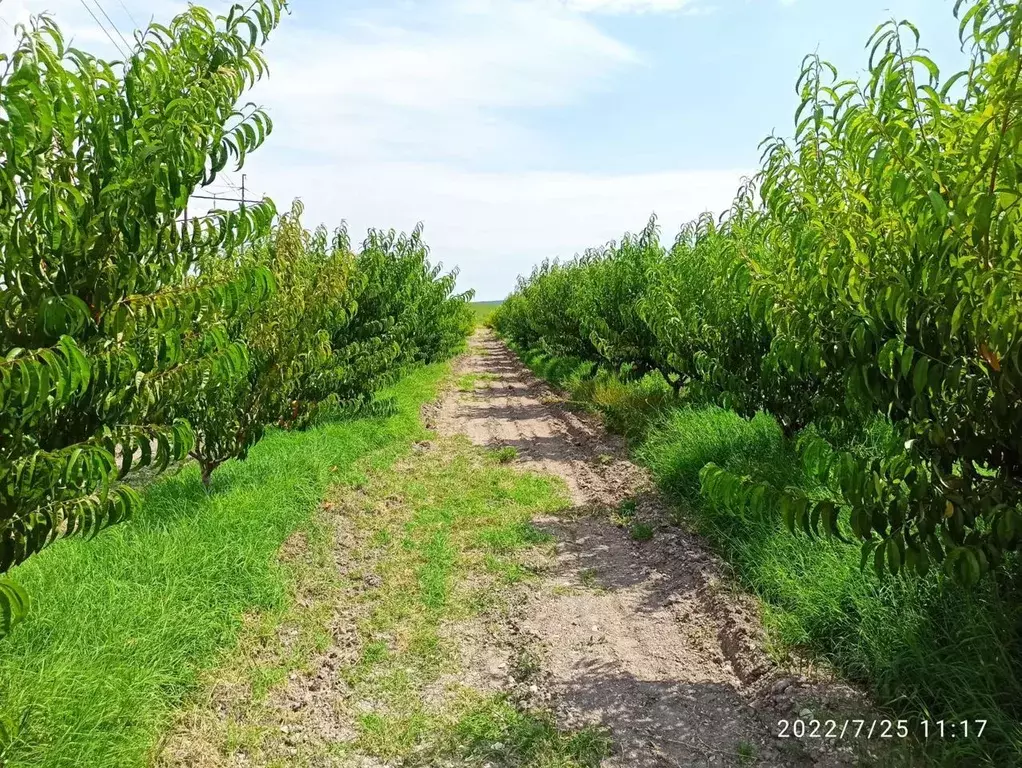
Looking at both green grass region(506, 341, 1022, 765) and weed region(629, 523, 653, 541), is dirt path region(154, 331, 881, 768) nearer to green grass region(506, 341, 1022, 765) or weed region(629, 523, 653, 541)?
weed region(629, 523, 653, 541)

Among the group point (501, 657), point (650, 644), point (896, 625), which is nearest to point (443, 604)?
point (501, 657)

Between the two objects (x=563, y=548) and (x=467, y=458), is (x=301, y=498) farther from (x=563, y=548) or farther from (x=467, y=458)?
(x=467, y=458)

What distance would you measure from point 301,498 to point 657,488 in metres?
4.41

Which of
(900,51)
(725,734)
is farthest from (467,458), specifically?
(900,51)

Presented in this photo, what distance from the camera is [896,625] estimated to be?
420cm

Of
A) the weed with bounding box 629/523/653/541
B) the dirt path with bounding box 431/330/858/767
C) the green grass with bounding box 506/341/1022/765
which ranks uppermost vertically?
the green grass with bounding box 506/341/1022/765

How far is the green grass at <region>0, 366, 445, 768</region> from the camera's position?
3504mm

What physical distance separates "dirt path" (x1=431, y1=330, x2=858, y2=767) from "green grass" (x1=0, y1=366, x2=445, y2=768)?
4.30 ft

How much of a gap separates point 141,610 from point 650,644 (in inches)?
142

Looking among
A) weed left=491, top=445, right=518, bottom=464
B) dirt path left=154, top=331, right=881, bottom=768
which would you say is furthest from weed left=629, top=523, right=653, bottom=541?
weed left=491, top=445, right=518, bottom=464

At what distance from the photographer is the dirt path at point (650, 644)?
3883 mm

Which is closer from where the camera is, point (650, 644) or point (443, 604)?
point (650, 644)

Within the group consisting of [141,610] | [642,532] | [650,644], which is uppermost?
[141,610]

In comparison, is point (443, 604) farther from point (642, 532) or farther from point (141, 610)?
point (642, 532)
